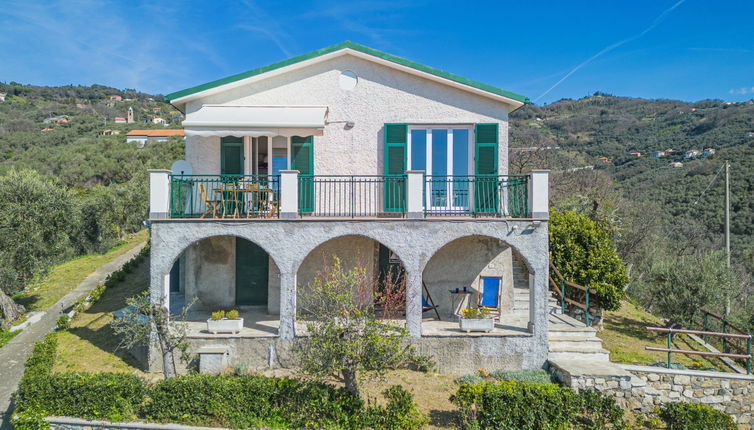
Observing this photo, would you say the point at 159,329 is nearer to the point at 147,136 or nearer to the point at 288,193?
the point at 288,193

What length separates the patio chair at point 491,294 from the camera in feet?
45.1

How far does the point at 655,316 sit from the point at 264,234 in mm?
20229

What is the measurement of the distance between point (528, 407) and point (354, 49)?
1182 cm

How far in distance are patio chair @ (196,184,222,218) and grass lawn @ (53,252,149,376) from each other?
16.2ft

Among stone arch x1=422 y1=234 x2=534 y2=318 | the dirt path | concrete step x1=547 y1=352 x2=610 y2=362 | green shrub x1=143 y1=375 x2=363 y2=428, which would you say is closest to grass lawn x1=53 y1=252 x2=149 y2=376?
the dirt path

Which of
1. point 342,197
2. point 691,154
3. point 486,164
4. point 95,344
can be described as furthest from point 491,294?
point 691,154

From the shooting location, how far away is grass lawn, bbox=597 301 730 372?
45.1 feet

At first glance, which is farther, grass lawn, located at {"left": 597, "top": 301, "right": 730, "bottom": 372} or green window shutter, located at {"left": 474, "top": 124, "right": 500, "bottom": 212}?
grass lawn, located at {"left": 597, "top": 301, "right": 730, "bottom": 372}

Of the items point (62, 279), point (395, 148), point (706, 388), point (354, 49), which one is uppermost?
point (354, 49)

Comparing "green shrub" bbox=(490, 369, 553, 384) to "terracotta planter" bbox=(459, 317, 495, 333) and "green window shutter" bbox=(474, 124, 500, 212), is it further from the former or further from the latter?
"green window shutter" bbox=(474, 124, 500, 212)

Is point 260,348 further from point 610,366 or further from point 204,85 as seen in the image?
point 610,366

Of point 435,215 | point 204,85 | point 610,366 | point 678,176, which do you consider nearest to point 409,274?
point 435,215

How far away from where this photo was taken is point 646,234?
28.7 metres

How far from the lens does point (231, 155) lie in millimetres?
14172
